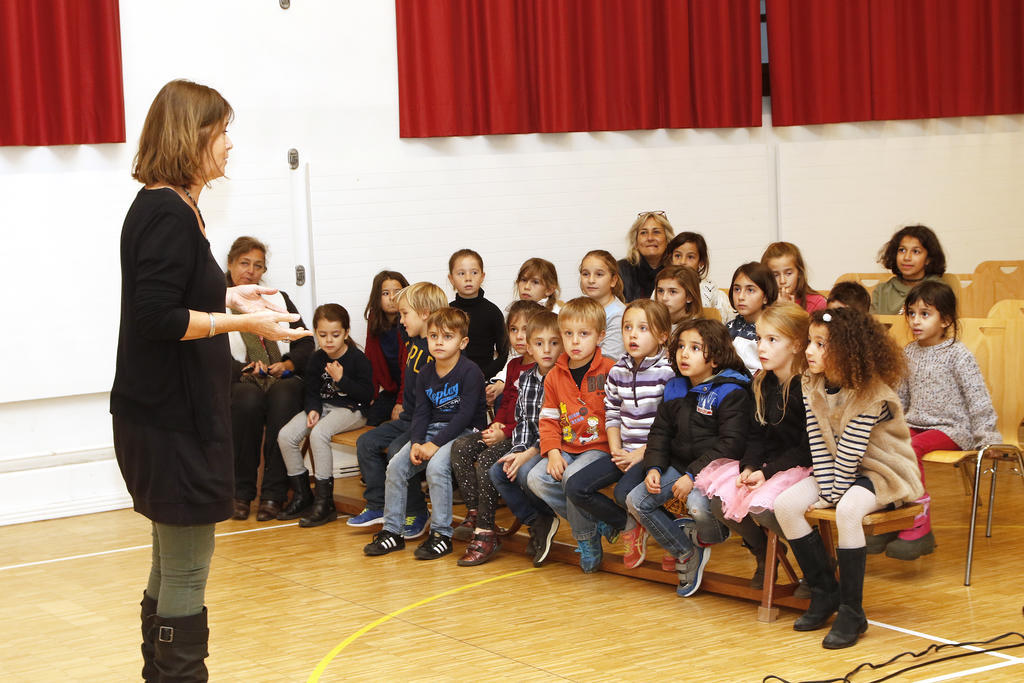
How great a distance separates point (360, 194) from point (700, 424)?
294 cm

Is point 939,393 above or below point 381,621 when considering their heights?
above

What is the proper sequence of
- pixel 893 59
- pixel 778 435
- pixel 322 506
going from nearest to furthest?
pixel 778 435, pixel 322 506, pixel 893 59

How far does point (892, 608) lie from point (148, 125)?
2.63 meters

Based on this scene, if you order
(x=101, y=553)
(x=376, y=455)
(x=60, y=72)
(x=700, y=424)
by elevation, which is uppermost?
(x=60, y=72)

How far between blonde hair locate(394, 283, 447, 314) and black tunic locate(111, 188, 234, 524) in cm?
263

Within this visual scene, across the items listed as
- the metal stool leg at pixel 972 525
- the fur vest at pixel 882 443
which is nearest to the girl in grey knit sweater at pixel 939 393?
the metal stool leg at pixel 972 525

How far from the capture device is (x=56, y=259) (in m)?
5.72

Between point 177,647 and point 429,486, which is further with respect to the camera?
point 429,486

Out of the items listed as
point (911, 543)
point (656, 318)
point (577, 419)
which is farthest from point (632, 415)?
point (911, 543)

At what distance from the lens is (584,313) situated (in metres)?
4.32

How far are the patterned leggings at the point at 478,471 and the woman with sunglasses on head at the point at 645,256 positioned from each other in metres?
1.87

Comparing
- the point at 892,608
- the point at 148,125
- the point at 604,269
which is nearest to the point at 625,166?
the point at 604,269

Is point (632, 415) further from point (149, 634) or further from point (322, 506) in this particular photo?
point (149, 634)

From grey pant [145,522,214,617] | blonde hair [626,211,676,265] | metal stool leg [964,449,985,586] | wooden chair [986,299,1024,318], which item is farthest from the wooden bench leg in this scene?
blonde hair [626,211,676,265]
